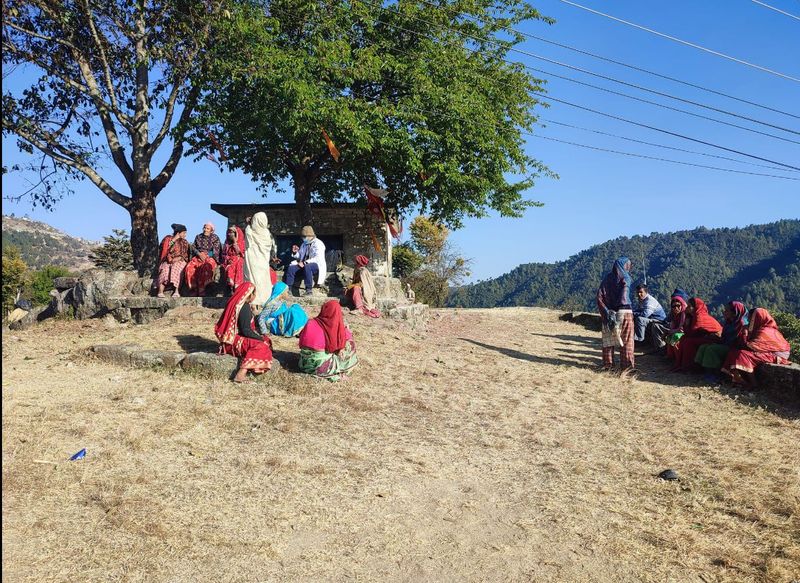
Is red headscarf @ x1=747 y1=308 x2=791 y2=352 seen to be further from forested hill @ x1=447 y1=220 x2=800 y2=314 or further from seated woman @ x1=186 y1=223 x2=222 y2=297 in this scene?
forested hill @ x1=447 y1=220 x2=800 y2=314

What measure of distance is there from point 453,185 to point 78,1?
10.0m

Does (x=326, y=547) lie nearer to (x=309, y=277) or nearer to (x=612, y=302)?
(x=612, y=302)

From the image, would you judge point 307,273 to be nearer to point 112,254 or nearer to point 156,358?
point 156,358

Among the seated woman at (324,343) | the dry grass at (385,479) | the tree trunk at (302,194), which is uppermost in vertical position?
the tree trunk at (302,194)

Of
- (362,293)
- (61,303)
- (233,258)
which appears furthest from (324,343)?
(61,303)

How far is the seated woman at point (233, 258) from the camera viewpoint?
11.1 metres

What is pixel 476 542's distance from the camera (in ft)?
Result: 13.0

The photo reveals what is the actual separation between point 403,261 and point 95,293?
944 inches

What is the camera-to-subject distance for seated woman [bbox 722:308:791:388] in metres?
8.32

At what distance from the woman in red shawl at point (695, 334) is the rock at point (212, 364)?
24.1 ft

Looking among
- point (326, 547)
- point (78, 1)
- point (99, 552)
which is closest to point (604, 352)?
point (326, 547)

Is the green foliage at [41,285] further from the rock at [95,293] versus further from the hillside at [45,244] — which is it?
the hillside at [45,244]

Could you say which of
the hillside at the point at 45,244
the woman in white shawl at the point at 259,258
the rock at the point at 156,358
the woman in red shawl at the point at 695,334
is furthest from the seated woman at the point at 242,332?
the hillside at the point at 45,244

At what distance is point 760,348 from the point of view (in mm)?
8352
